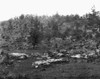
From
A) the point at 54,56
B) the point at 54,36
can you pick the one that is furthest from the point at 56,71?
the point at 54,36

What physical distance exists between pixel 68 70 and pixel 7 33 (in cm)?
3039

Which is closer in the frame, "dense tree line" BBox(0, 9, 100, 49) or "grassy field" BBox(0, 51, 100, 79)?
"grassy field" BBox(0, 51, 100, 79)

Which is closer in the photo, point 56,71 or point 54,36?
point 56,71

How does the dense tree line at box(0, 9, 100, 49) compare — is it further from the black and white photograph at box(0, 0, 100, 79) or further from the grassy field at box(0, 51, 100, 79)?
the grassy field at box(0, 51, 100, 79)

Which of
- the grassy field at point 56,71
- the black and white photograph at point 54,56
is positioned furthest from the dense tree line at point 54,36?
the grassy field at point 56,71

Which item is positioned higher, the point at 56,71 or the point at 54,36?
the point at 54,36

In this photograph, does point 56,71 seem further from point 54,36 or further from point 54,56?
point 54,36

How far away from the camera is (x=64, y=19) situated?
169ft

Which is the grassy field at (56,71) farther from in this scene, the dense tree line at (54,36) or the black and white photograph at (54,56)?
the dense tree line at (54,36)

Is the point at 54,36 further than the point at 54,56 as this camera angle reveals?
Yes

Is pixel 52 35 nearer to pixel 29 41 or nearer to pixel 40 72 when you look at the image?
pixel 29 41

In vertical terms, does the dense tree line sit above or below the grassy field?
above

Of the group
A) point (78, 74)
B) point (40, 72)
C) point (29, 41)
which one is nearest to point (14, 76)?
point (40, 72)

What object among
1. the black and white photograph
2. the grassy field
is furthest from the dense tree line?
the grassy field
